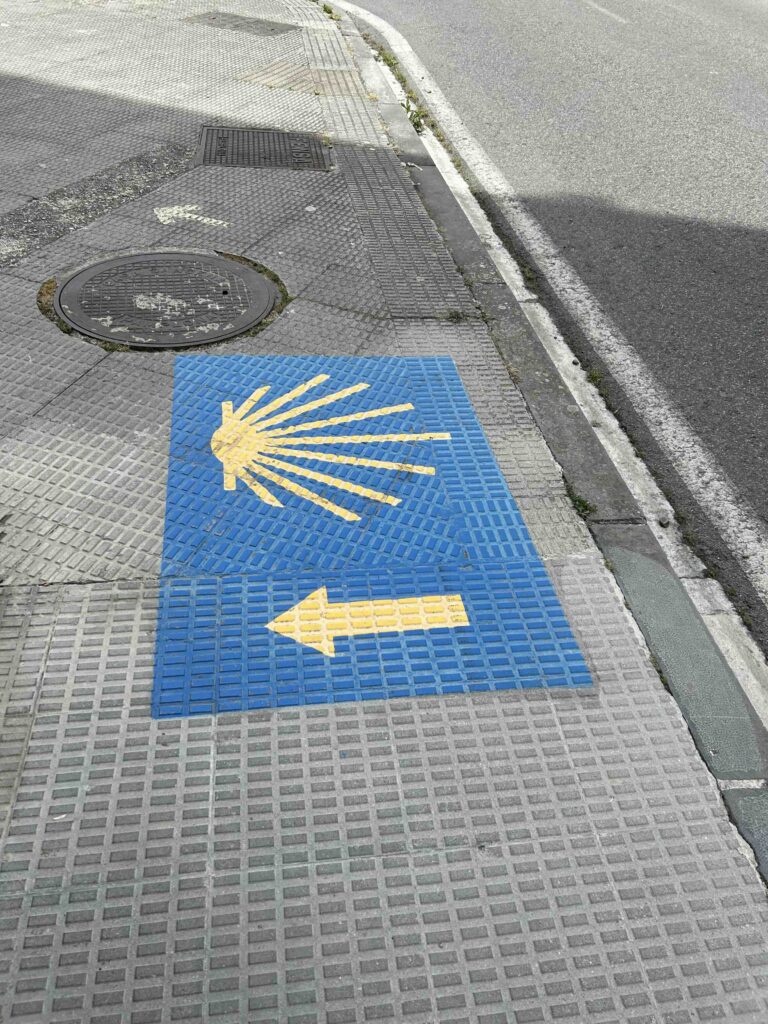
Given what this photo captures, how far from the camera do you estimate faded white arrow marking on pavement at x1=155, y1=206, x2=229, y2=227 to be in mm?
6281

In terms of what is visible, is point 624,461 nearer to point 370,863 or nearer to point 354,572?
point 354,572

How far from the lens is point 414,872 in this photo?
2.64 metres

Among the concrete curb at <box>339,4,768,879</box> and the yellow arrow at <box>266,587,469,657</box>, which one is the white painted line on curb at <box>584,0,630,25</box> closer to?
the concrete curb at <box>339,4,768,879</box>

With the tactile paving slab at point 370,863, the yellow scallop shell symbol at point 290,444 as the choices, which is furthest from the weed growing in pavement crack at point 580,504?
the tactile paving slab at point 370,863

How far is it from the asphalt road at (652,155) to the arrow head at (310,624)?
2208mm

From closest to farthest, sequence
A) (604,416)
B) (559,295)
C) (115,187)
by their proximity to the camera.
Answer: (604,416) < (559,295) < (115,187)

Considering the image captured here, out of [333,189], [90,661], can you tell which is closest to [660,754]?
[90,661]

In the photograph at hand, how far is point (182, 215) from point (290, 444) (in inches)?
116

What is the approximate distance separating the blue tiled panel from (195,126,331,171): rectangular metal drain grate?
346 cm

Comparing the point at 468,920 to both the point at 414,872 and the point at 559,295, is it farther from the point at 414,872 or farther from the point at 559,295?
the point at 559,295

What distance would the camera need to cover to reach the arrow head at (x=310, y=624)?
3309 millimetres

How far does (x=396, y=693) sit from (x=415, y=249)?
13.1ft

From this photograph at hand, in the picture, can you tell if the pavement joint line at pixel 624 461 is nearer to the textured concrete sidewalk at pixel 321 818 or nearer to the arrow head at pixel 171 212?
the textured concrete sidewalk at pixel 321 818

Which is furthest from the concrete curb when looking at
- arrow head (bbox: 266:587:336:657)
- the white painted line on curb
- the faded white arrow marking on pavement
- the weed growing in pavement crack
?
the white painted line on curb
